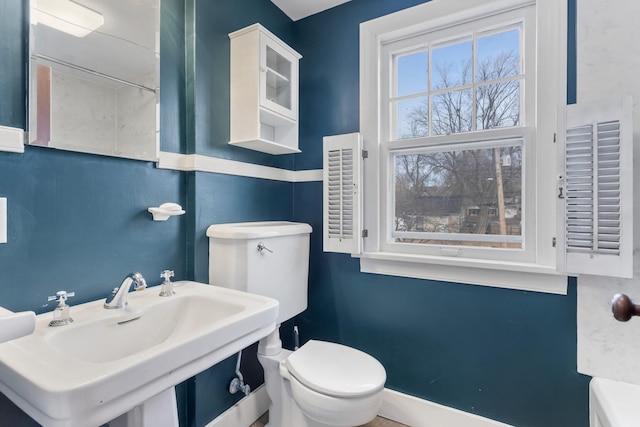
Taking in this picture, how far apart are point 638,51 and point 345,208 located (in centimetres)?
129

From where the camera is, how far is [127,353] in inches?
40.6

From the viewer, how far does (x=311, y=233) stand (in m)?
1.93

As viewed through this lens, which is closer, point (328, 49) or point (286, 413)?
point (286, 413)

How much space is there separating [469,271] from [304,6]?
1733mm

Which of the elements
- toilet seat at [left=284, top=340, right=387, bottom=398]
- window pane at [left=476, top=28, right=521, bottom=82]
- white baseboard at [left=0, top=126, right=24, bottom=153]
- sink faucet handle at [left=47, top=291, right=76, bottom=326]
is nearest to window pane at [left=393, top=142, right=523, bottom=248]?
window pane at [left=476, top=28, right=521, bottom=82]

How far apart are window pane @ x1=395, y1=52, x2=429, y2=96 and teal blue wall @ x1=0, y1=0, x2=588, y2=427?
246 mm

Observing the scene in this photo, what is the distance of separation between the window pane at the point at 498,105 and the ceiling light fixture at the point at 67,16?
5.38ft

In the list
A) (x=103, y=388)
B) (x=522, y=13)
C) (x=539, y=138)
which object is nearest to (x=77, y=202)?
(x=103, y=388)

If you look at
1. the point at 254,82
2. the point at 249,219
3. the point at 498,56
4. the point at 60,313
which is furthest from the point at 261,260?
the point at 498,56

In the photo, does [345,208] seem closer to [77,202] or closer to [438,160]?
[438,160]

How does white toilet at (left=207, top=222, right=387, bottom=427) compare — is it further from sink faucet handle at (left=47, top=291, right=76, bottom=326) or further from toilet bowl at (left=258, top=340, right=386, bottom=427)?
sink faucet handle at (left=47, top=291, right=76, bottom=326)

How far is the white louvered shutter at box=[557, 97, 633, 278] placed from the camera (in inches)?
43.3

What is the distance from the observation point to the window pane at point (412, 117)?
1.68 m

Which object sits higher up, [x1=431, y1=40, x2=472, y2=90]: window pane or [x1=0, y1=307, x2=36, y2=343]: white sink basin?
[x1=431, y1=40, x2=472, y2=90]: window pane
